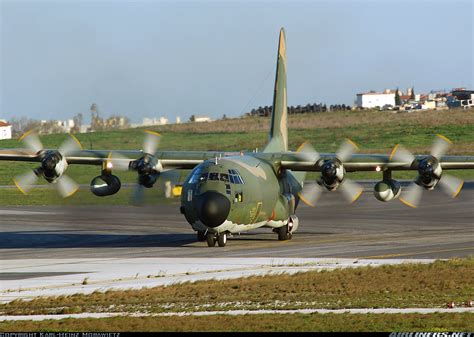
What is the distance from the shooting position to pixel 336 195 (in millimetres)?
66062

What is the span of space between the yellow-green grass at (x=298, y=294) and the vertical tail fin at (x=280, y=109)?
17114 mm

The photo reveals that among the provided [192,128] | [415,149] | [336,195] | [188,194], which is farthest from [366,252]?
[192,128]

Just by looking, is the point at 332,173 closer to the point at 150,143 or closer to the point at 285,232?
the point at 285,232

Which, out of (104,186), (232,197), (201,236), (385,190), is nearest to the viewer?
(232,197)

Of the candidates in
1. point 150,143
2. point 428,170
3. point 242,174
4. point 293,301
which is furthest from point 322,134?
point 293,301

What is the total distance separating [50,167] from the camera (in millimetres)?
42031

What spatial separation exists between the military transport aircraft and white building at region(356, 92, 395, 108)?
5435 inches

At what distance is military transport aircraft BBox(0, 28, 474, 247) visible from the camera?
39406 millimetres

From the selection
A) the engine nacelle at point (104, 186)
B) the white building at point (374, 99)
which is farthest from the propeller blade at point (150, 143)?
the white building at point (374, 99)

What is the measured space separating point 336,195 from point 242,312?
42.5 metres

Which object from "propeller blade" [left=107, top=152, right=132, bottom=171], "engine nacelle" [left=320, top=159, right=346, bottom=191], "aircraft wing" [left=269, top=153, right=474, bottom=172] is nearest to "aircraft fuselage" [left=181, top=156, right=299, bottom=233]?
"aircraft wing" [left=269, top=153, right=474, bottom=172]

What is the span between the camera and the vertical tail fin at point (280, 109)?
4841cm

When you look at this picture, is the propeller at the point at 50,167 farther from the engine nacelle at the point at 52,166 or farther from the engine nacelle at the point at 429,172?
the engine nacelle at the point at 429,172

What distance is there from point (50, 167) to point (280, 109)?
13117 mm
